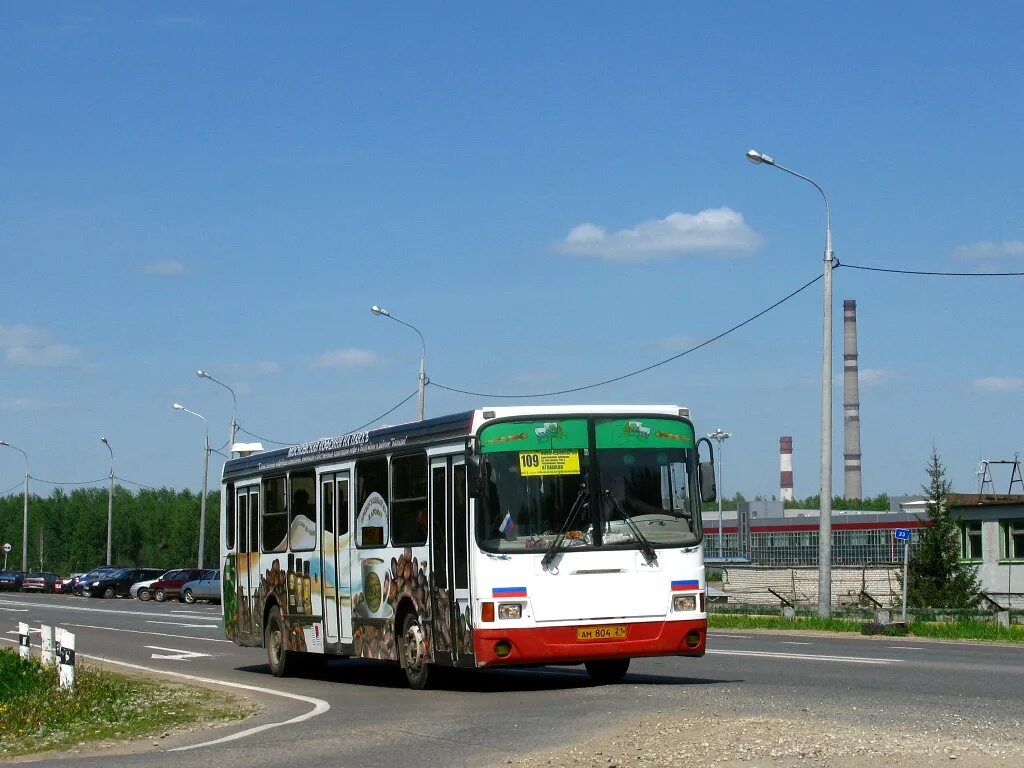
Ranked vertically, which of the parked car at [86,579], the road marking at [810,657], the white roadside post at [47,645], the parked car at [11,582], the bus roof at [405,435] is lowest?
the parked car at [11,582]

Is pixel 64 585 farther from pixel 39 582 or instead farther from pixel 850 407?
pixel 850 407

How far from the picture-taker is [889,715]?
1289 cm

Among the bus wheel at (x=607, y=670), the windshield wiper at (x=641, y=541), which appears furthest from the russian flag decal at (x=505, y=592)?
the bus wheel at (x=607, y=670)

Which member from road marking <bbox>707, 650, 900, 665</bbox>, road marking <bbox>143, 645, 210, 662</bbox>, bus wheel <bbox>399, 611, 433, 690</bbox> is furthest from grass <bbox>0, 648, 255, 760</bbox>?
road marking <bbox>707, 650, 900, 665</bbox>

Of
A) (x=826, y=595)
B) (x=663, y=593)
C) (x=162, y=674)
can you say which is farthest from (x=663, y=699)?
(x=826, y=595)

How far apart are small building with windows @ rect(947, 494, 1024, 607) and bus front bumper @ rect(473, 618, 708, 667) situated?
3657 cm

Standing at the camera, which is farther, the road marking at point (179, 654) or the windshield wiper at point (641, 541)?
the road marking at point (179, 654)

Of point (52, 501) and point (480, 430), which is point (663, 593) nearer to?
point (480, 430)

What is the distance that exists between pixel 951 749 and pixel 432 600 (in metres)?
7.09

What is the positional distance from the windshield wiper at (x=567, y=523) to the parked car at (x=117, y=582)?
206 feet

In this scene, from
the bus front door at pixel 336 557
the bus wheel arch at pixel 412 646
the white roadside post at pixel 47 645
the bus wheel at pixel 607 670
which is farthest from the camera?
the bus front door at pixel 336 557

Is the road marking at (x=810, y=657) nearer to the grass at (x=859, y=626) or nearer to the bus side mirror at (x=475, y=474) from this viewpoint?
the bus side mirror at (x=475, y=474)

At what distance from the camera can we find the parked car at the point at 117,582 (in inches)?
3007

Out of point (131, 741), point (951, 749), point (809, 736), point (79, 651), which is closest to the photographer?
point (951, 749)
